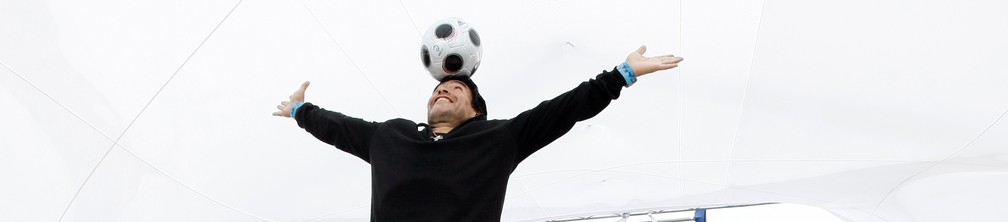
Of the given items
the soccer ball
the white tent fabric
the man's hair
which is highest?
the white tent fabric

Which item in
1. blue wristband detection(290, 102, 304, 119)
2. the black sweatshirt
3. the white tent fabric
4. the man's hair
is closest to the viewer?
the black sweatshirt

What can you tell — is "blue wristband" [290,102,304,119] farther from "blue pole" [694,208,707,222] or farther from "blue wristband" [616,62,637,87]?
"blue pole" [694,208,707,222]

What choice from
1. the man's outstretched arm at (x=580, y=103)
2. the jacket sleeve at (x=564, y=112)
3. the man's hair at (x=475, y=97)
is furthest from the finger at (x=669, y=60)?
the man's hair at (x=475, y=97)

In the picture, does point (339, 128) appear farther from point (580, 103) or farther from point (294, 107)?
point (580, 103)

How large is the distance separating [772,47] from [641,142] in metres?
1.76

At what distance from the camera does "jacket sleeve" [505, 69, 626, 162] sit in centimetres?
263

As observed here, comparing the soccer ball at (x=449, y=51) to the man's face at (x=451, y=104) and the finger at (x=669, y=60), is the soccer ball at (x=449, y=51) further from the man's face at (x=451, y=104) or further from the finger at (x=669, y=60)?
the finger at (x=669, y=60)

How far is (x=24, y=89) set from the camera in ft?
14.4

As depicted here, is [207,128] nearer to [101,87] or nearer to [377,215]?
[101,87]

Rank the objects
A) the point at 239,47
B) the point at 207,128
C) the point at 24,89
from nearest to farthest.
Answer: the point at 24,89
the point at 239,47
the point at 207,128

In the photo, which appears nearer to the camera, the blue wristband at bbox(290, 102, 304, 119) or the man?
the man

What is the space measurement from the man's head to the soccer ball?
0.16 metres

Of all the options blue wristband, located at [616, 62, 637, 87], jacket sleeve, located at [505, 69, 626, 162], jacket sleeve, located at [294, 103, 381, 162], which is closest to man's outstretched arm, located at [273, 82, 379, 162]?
jacket sleeve, located at [294, 103, 381, 162]

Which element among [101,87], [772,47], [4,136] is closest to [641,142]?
[772,47]
